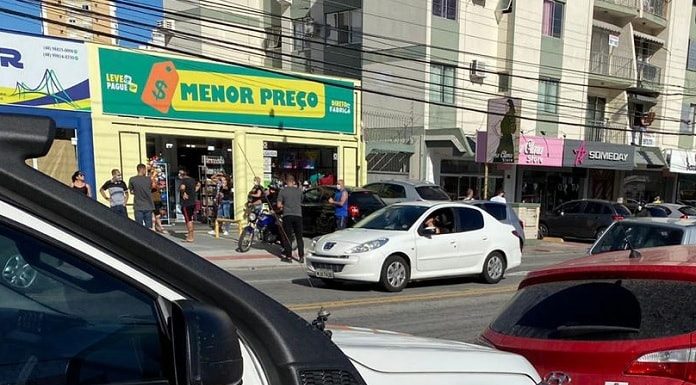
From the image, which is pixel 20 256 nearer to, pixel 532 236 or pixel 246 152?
pixel 246 152

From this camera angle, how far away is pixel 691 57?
3578 centimetres

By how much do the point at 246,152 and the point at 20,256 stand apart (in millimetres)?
16141

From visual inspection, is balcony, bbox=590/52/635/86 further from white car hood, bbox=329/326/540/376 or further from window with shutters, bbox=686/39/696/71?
white car hood, bbox=329/326/540/376

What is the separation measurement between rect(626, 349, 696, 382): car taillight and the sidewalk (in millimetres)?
8991

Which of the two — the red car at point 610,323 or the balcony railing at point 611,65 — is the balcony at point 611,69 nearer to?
the balcony railing at point 611,65

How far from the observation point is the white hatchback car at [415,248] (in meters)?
8.52

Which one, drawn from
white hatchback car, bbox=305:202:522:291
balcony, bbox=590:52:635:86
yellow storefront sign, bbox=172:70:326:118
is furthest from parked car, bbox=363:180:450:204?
→ balcony, bbox=590:52:635:86

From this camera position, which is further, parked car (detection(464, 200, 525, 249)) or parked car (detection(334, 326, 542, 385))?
parked car (detection(464, 200, 525, 249))

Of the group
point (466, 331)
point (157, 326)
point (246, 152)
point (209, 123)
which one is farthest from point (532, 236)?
point (157, 326)

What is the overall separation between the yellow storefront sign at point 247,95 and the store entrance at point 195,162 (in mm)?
1543

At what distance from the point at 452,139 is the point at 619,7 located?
632 inches

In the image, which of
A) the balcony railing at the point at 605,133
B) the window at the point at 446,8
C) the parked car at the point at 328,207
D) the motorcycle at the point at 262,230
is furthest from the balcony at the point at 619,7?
the motorcycle at the point at 262,230

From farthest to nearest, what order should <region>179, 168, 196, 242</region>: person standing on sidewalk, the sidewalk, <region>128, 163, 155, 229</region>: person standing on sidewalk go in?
<region>179, 168, 196, 242</region>: person standing on sidewalk → <region>128, 163, 155, 229</region>: person standing on sidewalk → the sidewalk

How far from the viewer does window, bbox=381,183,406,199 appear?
1615 centimetres
